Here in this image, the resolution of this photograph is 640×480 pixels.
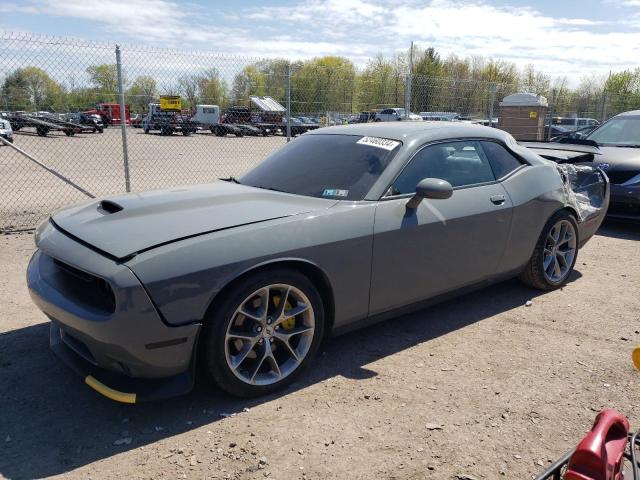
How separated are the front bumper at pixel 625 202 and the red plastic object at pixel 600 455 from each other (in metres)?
5.87

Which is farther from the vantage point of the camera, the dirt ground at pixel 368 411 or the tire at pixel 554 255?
the tire at pixel 554 255

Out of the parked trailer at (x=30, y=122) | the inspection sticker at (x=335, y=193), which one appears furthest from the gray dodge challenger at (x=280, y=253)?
the parked trailer at (x=30, y=122)

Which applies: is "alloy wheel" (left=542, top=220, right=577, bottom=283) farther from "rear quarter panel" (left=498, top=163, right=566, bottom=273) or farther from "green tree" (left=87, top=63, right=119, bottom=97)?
"green tree" (left=87, top=63, right=119, bottom=97)

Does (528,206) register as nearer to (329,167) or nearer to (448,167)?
(448,167)

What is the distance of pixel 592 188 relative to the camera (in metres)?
5.45

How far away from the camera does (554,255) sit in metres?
4.73

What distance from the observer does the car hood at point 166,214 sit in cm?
270

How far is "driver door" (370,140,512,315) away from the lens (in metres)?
3.33

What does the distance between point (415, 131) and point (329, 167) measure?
70cm

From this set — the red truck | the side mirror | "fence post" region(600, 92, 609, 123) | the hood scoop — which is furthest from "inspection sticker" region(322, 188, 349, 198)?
"fence post" region(600, 92, 609, 123)

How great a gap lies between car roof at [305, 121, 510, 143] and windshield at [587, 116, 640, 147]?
483cm

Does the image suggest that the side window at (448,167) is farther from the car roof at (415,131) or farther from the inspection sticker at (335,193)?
the inspection sticker at (335,193)

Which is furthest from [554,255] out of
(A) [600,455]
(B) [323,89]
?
(B) [323,89]

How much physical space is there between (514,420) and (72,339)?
7.98 feet
